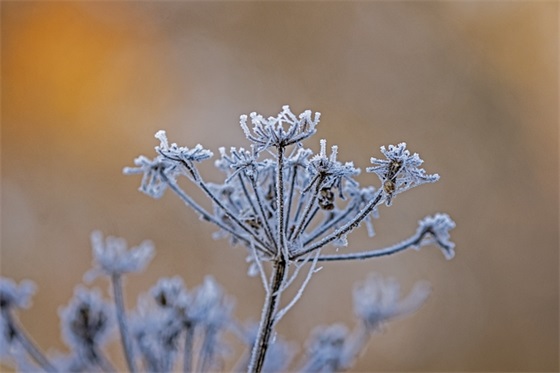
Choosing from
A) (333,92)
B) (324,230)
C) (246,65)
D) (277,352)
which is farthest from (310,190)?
Answer: (246,65)

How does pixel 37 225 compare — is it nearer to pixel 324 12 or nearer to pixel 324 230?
pixel 324 12

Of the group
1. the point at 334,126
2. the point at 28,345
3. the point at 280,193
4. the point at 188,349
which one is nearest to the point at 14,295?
the point at 28,345

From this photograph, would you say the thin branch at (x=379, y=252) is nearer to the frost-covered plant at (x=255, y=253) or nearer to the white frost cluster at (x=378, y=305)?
the frost-covered plant at (x=255, y=253)

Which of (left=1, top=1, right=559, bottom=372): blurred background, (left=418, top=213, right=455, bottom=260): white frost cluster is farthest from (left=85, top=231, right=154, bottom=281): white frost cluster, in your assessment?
(left=1, top=1, right=559, bottom=372): blurred background

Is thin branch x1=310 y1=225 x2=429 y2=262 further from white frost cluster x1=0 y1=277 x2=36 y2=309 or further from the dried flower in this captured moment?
white frost cluster x1=0 y1=277 x2=36 y2=309

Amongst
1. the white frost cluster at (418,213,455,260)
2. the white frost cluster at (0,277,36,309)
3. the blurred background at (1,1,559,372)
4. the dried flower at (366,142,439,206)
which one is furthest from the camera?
the blurred background at (1,1,559,372)

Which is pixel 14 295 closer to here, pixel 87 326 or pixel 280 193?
pixel 87 326
